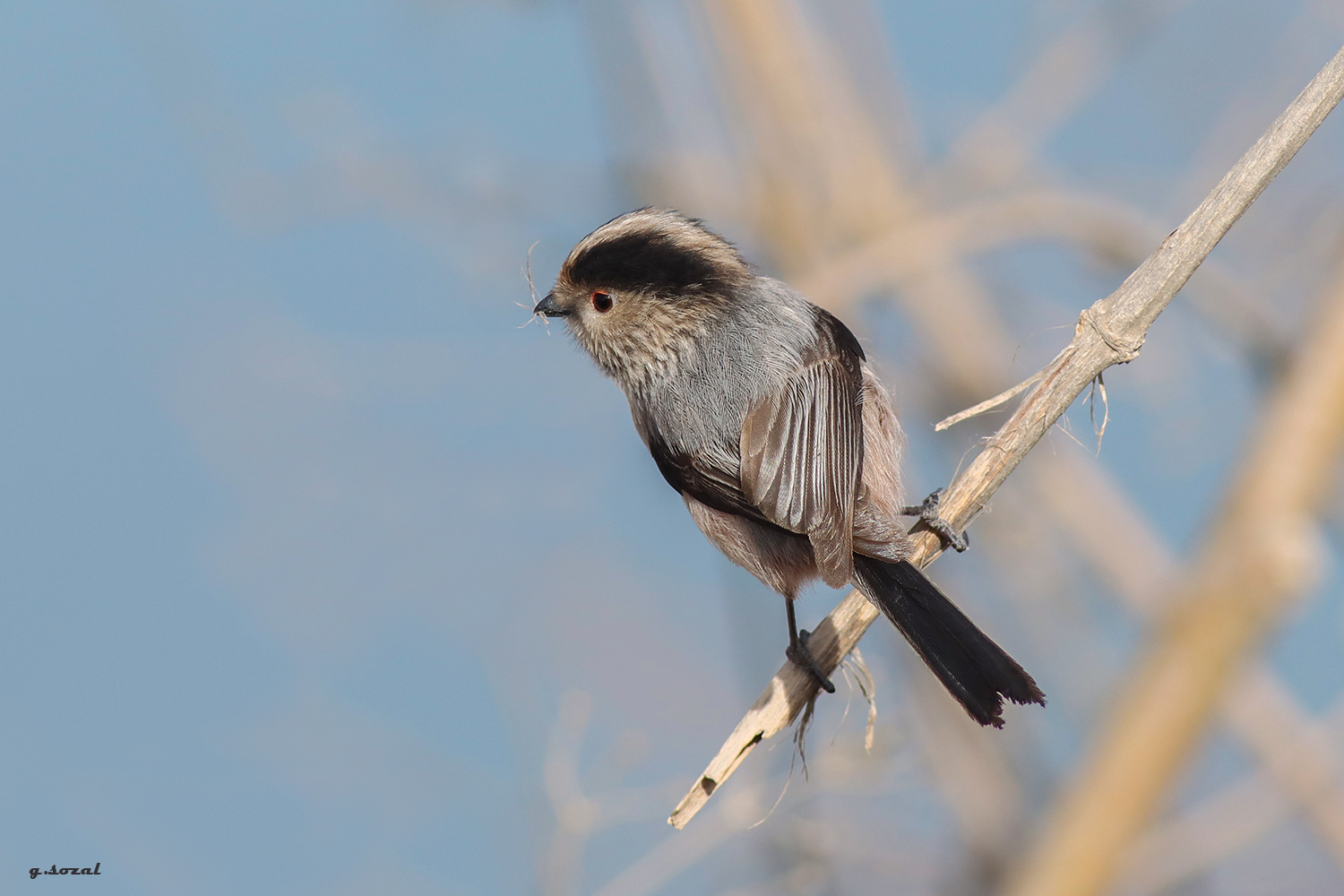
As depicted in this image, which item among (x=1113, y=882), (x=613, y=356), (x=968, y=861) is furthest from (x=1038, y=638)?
(x=613, y=356)

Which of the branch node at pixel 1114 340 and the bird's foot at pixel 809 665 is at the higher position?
the branch node at pixel 1114 340

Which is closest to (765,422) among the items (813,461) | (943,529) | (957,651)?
(813,461)

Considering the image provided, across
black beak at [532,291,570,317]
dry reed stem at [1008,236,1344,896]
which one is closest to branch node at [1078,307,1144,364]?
dry reed stem at [1008,236,1344,896]

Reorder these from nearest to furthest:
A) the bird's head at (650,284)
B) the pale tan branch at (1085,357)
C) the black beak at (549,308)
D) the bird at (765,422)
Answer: the pale tan branch at (1085,357)
the bird at (765,422)
the bird's head at (650,284)
the black beak at (549,308)

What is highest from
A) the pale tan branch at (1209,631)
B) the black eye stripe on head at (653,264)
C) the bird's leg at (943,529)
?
the black eye stripe on head at (653,264)

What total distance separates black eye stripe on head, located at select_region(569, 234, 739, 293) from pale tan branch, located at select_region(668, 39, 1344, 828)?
2.31 ft

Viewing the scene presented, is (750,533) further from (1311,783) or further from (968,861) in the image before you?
(968,861)

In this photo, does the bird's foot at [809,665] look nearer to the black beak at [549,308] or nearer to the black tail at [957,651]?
the black tail at [957,651]

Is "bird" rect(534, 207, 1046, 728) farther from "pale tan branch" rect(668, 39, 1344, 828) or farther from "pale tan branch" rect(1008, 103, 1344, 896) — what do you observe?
"pale tan branch" rect(1008, 103, 1344, 896)

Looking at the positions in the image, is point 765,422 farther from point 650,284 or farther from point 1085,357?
point 1085,357

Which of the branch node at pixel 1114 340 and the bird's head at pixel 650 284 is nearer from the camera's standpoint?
the branch node at pixel 1114 340

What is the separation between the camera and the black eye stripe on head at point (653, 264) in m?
2.20

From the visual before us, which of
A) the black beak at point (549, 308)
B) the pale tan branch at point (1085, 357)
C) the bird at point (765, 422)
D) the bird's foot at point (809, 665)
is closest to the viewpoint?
the pale tan branch at point (1085, 357)

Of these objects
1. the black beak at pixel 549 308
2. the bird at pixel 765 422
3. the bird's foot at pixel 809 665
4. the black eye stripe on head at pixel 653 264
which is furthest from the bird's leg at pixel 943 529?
the black beak at pixel 549 308
